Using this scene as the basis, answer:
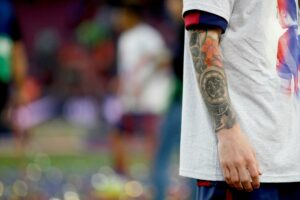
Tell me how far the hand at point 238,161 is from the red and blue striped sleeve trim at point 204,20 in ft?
1.16

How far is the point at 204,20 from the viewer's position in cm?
386

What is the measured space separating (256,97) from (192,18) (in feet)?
1.14

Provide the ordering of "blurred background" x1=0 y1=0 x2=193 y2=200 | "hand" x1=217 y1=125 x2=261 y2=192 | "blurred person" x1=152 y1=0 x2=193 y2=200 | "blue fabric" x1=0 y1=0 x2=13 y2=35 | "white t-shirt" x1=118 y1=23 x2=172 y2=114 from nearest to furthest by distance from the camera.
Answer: "hand" x1=217 y1=125 x2=261 y2=192
"blurred person" x1=152 y1=0 x2=193 y2=200
"blue fabric" x1=0 y1=0 x2=13 y2=35
"blurred background" x1=0 y1=0 x2=193 y2=200
"white t-shirt" x1=118 y1=23 x2=172 y2=114

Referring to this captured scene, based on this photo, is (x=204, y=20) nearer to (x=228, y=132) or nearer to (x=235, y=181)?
(x=228, y=132)

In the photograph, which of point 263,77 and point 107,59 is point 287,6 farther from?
point 107,59

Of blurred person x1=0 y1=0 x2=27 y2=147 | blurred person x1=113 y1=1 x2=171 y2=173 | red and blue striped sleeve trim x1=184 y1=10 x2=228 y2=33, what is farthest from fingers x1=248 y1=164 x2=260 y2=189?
blurred person x1=113 y1=1 x2=171 y2=173

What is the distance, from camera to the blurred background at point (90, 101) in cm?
942

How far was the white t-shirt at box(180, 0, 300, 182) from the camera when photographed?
3.88 metres

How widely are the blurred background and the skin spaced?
160 inches

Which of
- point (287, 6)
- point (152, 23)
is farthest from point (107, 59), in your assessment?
point (287, 6)

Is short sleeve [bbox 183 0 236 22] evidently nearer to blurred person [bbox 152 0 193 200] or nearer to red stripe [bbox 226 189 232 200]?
red stripe [bbox 226 189 232 200]

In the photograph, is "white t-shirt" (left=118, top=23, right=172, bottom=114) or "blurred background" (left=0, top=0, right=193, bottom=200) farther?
"white t-shirt" (left=118, top=23, right=172, bottom=114)

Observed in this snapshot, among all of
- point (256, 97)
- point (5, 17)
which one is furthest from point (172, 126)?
point (256, 97)

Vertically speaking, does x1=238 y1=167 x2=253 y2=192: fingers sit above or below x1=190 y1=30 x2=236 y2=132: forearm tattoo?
below
